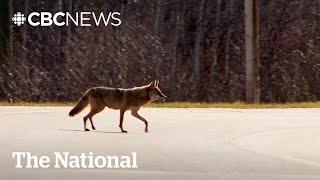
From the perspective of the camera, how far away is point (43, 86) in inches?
846

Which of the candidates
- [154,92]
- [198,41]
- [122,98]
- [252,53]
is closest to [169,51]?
[198,41]

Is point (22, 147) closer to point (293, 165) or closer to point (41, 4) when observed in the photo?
point (293, 165)

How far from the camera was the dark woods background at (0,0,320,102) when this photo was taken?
70.1 feet

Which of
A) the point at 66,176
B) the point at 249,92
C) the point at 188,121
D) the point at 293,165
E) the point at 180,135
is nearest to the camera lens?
the point at 66,176

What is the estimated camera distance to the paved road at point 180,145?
22.4 ft

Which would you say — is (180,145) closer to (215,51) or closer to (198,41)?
(215,51)

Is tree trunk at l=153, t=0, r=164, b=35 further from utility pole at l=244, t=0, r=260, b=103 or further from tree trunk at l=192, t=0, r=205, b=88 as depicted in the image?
utility pole at l=244, t=0, r=260, b=103

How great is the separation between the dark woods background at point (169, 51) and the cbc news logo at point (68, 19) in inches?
7.6

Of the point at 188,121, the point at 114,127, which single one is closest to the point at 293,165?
the point at 114,127

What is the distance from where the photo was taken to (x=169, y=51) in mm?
22031

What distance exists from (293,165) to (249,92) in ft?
34.4

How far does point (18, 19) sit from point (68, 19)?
63.2 inches

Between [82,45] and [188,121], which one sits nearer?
[188,121]

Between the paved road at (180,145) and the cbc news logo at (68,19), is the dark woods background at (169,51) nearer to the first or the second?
the cbc news logo at (68,19)
